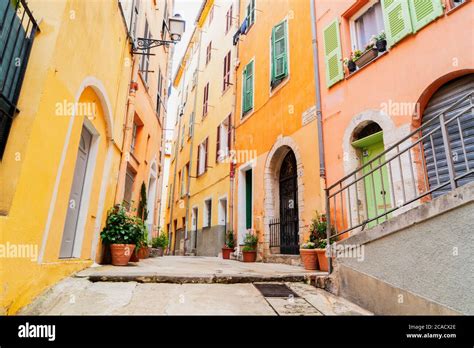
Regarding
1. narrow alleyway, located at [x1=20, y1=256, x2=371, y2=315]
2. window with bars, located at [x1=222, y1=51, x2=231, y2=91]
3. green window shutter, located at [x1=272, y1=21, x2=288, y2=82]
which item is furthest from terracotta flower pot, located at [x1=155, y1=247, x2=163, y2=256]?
window with bars, located at [x1=222, y1=51, x2=231, y2=91]

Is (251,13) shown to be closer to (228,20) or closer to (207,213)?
(228,20)

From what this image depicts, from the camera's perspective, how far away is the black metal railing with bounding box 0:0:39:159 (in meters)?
2.65

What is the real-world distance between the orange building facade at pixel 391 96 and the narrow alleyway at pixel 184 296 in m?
1.18

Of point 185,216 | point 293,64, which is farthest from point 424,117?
point 185,216

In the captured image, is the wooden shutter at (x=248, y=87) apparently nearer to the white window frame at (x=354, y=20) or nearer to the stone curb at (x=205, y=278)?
the white window frame at (x=354, y=20)

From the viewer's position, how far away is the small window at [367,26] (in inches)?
234

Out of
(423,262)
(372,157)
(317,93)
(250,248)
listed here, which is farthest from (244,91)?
(423,262)

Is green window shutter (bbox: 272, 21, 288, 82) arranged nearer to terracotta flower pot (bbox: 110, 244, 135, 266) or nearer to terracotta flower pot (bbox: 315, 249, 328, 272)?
terracotta flower pot (bbox: 315, 249, 328, 272)

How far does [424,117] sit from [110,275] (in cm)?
529

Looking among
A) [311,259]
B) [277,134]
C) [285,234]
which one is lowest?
[311,259]

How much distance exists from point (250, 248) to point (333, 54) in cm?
538

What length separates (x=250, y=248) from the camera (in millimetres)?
8234

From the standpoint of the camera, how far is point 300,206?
6961 mm

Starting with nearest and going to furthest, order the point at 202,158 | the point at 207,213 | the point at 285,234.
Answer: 1. the point at 285,234
2. the point at 207,213
3. the point at 202,158
